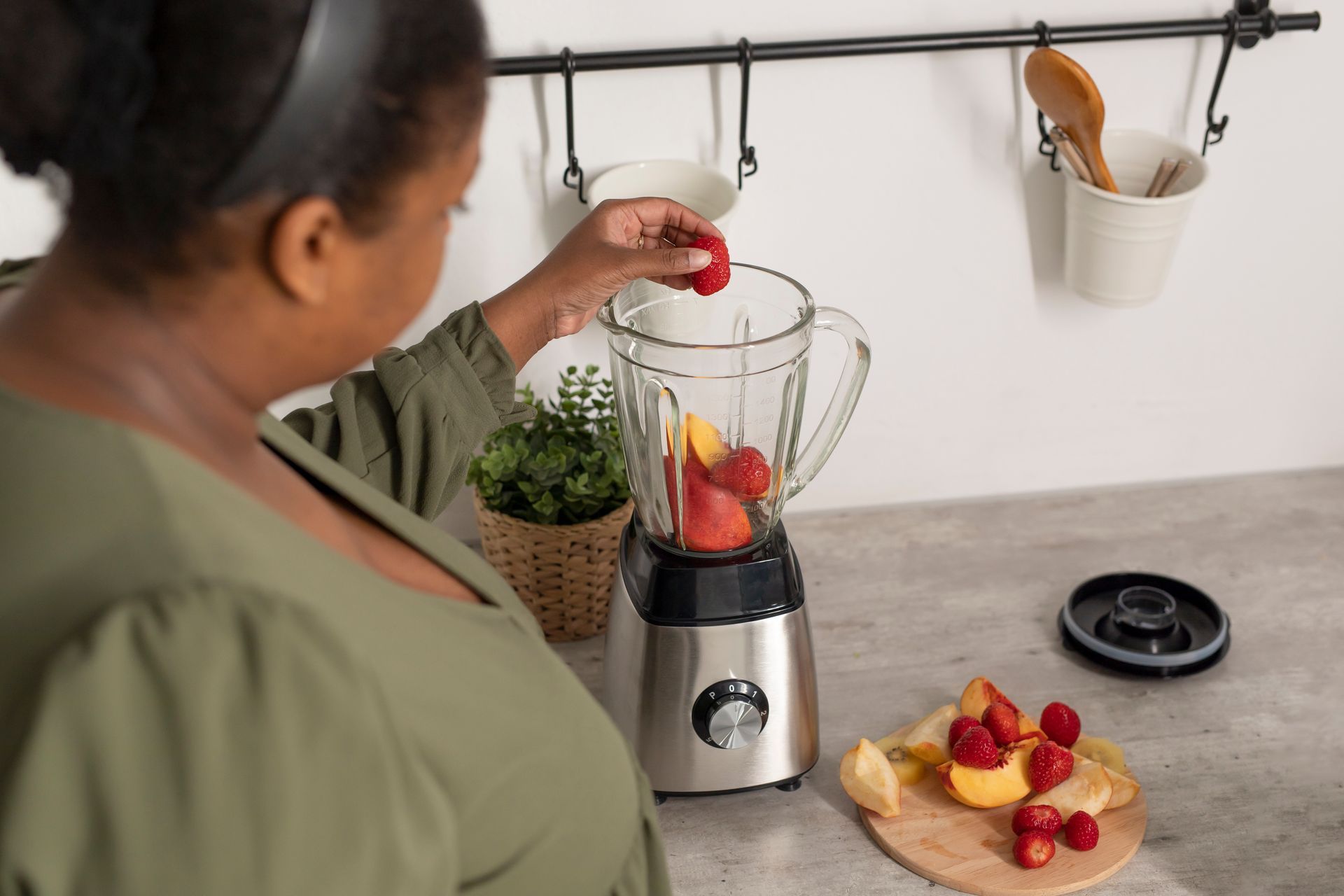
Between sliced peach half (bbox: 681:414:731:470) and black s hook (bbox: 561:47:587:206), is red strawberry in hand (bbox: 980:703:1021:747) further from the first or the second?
black s hook (bbox: 561:47:587:206)

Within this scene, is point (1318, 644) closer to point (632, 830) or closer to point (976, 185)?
point (976, 185)

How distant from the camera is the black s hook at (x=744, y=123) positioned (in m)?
1.08

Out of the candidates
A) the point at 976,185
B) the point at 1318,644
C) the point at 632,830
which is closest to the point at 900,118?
the point at 976,185

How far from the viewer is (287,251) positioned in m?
0.38

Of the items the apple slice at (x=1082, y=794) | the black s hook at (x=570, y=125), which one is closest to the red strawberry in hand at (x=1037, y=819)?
the apple slice at (x=1082, y=794)

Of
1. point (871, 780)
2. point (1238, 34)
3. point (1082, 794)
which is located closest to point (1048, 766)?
point (1082, 794)

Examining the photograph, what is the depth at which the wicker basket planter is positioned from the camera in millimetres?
1108

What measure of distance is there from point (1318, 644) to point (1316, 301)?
1.33 feet

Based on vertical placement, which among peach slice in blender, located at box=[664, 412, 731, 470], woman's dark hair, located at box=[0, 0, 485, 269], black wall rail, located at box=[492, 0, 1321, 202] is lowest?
peach slice in blender, located at box=[664, 412, 731, 470]

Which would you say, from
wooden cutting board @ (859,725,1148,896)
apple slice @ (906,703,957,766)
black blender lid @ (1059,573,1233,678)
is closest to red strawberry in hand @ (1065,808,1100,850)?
wooden cutting board @ (859,725,1148,896)

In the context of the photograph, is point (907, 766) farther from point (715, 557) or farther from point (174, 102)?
point (174, 102)

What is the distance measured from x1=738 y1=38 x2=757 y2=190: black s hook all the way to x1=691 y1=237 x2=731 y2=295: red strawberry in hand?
26 centimetres

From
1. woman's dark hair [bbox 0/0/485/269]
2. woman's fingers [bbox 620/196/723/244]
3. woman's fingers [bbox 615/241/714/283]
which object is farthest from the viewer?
Result: woman's fingers [bbox 620/196/723/244]

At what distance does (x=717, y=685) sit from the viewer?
906 millimetres
